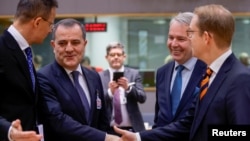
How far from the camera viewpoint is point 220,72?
7.44 ft

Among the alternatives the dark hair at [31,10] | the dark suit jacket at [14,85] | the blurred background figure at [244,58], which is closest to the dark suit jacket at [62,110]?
the dark suit jacket at [14,85]

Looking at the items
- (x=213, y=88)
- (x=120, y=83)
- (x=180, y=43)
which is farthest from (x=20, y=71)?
(x=120, y=83)

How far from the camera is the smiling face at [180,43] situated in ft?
9.84

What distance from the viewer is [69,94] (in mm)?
2758

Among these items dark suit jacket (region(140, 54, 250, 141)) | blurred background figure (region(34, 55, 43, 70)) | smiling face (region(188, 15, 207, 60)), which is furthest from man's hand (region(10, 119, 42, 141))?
blurred background figure (region(34, 55, 43, 70))

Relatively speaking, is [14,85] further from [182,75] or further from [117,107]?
[117,107]

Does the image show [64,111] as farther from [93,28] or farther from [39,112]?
[93,28]

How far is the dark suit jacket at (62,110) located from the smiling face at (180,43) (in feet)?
2.48

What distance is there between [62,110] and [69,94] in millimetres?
111

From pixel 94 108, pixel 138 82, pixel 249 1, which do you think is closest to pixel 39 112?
pixel 94 108

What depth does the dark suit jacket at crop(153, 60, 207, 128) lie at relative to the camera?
2.91 metres

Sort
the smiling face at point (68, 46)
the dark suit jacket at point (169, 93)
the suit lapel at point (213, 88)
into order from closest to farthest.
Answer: the suit lapel at point (213, 88)
the smiling face at point (68, 46)
the dark suit jacket at point (169, 93)

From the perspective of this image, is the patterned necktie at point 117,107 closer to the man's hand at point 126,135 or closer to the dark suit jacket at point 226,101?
the man's hand at point 126,135

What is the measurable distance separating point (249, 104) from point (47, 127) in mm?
1307
